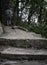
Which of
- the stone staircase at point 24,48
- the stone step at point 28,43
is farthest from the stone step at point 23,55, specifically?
the stone step at point 28,43

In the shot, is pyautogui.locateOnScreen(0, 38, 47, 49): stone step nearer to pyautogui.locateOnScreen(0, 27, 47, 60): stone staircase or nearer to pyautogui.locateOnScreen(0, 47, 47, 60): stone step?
pyautogui.locateOnScreen(0, 27, 47, 60): stone staircase

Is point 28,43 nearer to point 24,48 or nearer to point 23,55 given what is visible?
point 24,48

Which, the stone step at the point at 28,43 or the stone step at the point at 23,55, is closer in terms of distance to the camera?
the stone step at the point at 23,55

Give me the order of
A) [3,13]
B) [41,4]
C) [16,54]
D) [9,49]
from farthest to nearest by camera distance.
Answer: [41,4], [3,13], [9,49], [16,54]

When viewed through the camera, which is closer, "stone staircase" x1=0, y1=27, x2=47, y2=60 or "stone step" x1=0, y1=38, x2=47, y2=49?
"stone staircase" x1=0, y1=27, x2=47, y2=60

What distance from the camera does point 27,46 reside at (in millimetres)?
5199

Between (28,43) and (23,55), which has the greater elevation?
(28,43)

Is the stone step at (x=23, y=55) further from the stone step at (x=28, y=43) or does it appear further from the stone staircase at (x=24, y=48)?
the stone step at (x=28, y=43)

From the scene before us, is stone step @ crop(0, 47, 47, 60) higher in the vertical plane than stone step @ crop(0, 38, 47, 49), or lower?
lower

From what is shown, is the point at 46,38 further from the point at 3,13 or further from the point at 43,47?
the point at 3,13

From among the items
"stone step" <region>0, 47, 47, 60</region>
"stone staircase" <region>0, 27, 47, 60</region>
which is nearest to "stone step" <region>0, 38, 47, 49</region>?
"stone staircase" <region>0, 27, 47, 60</region>

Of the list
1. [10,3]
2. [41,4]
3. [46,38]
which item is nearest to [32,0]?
[41,4]

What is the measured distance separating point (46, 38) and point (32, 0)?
383 centimetres

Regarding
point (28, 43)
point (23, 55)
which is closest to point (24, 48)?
point (28, 43)
